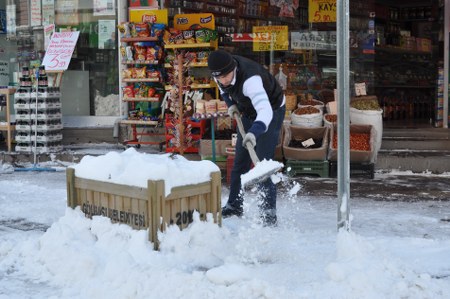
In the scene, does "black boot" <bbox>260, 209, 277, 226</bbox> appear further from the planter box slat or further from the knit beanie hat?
the knit beanie hat

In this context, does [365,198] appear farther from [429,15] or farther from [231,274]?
[429,15]

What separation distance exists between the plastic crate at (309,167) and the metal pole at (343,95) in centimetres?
377

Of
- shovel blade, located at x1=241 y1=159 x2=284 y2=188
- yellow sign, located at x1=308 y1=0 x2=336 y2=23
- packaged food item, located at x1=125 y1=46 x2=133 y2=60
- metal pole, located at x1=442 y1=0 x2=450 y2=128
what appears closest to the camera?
shovel blade, located at x1=241 y1=159 x2=284 y2=188

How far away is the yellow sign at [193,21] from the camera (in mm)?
11039

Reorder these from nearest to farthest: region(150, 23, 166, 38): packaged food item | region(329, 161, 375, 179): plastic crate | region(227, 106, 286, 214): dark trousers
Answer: region(227, 106, 286, 214): dark trousers → region(329, 161, 375, 179): plastic crate → region(150, 23, 166, 38): packaged food item

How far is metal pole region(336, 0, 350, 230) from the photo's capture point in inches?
209

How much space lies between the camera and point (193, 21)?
1116cm

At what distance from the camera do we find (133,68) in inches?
443

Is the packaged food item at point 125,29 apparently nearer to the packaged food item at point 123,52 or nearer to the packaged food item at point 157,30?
the packaged food item at point 123,52

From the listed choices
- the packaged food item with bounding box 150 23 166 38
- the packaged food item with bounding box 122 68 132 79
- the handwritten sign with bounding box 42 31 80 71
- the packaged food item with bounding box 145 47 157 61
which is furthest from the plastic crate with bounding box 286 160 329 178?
the handwritten sign with bounding box 42 31 80 71

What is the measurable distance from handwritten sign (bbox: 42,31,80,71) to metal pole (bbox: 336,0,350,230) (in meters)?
6.37

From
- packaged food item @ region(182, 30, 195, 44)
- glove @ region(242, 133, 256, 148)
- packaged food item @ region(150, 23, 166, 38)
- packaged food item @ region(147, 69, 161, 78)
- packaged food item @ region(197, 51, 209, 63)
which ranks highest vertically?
packaged food item @ region(150, 23, 166, 38)

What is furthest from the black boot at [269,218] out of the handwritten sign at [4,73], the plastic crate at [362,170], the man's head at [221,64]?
the handwritten sign at [4,73]

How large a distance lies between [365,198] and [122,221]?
11.8ft
